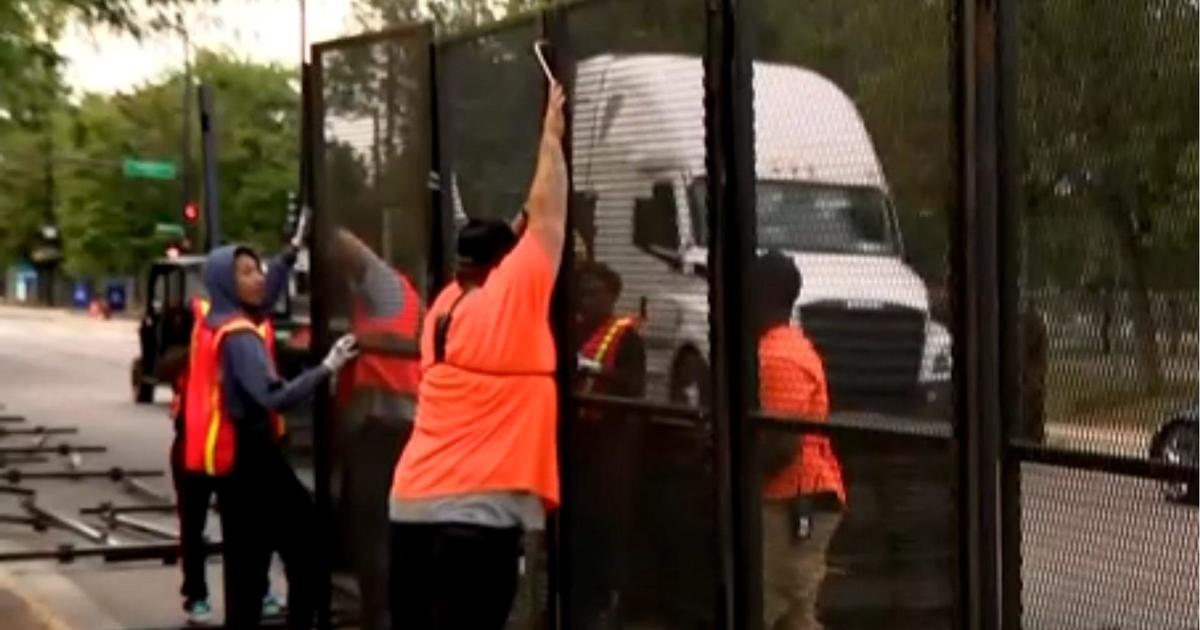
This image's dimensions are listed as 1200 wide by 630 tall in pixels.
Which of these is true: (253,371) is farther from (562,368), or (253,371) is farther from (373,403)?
(562,368)

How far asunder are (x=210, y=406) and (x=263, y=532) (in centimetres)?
57

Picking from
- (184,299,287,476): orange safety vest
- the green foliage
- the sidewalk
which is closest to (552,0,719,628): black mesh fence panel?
(184,299,287,476): orange safety vest

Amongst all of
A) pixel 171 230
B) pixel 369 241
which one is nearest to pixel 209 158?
pixel 369 241

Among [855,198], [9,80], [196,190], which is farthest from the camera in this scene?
[196,190]

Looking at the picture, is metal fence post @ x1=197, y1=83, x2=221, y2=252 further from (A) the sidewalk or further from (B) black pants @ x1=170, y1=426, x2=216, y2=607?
(B) black pants @ x1=170, y1=426, x2=216, y2=607

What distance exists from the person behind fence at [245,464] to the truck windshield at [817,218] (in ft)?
10.4

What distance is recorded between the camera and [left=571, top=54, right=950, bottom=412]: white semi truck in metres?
4.97

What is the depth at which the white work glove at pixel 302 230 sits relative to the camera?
8.67 metres

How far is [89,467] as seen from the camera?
61.6 ft

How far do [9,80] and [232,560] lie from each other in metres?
15.5

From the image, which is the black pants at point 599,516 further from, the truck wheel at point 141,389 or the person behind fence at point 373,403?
the truck wheel at point 141,389

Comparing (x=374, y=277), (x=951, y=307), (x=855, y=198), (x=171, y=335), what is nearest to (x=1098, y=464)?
(x=951, y=307)

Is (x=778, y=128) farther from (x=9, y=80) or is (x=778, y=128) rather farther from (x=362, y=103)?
(x=9, y=80)

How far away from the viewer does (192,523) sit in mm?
9469
